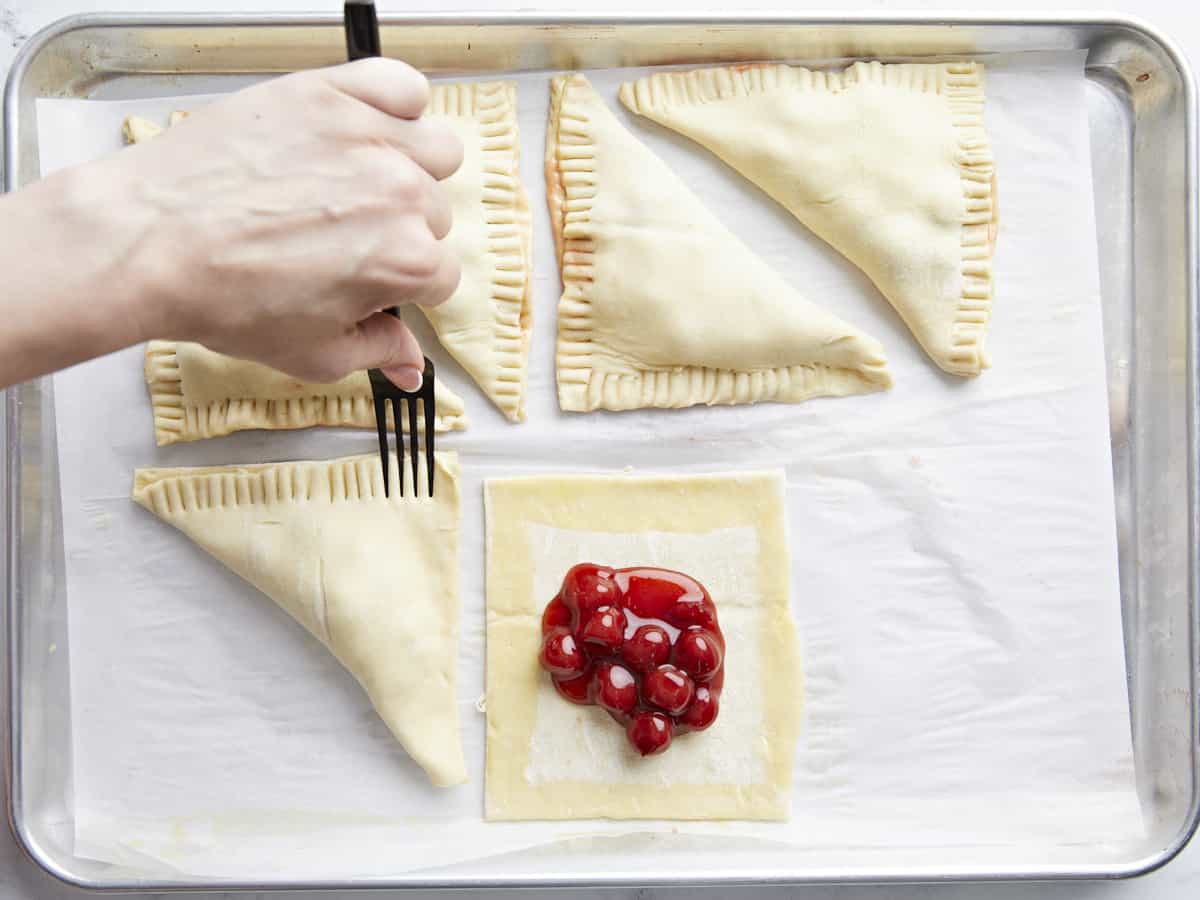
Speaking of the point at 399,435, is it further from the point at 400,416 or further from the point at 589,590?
the point at 589,590

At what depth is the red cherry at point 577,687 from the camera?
1501 mm

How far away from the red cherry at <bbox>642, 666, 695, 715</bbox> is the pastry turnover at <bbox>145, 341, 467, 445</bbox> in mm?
461

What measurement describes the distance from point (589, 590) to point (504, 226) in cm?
55

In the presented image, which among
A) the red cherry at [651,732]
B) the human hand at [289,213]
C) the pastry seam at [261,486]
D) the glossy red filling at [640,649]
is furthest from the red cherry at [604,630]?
the human hand at [289,213]

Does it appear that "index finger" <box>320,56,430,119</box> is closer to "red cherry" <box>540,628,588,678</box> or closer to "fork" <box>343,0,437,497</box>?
"fork" <box>343,0,437,497</box>

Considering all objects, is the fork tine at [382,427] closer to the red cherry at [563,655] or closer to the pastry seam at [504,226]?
the pastry seam at [504,226]

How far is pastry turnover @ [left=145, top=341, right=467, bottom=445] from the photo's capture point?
1.52 m

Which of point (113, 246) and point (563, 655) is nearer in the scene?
point (113, 246)

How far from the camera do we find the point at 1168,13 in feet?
5.32

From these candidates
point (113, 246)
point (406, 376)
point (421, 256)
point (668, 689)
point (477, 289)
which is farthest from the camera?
point (477, 289)

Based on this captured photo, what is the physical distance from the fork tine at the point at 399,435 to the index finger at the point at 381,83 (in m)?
0.45

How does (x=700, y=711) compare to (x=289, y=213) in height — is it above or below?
below

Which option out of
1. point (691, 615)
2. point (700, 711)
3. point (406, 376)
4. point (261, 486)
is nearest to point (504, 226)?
point (406, 376)

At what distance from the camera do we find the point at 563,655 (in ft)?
4.79
